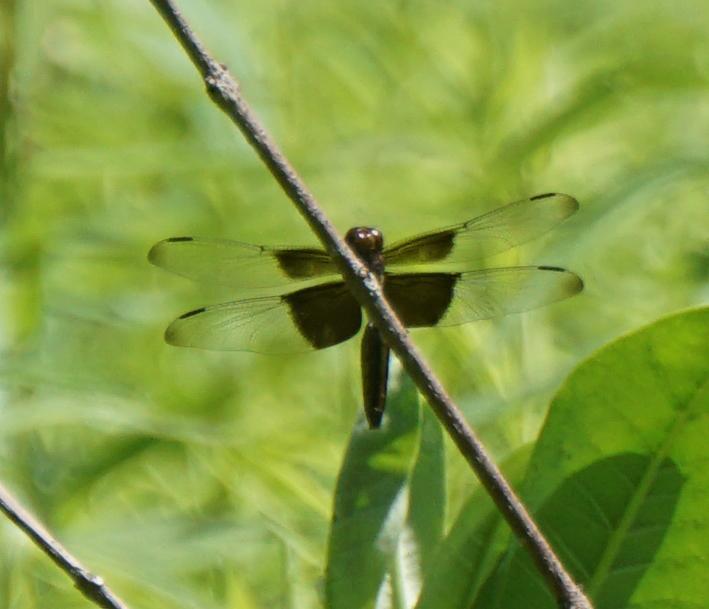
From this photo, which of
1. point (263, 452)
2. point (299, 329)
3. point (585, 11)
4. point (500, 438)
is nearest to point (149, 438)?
point (263, 452)

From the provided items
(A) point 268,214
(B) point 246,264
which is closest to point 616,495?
(B) point 246,264

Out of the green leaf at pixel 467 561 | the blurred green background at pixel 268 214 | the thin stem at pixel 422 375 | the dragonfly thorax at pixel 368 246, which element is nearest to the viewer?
the thin stem at pixel 422 375

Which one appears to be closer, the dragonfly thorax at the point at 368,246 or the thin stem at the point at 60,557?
the thin stem at the point at 60,557

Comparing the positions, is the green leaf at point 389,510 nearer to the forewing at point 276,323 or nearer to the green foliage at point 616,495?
the green foliage at point 616,495

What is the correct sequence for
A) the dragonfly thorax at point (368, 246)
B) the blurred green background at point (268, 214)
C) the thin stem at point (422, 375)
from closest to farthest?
the thin stem at point (422, 375)
the dragonfly thorax at point (368, 246)
the blurred green background at point (268, 214)

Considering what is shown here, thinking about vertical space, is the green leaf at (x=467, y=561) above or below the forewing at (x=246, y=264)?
below

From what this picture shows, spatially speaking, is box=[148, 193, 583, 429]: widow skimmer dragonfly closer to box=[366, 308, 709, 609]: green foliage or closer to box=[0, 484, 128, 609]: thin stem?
box=[366, 308, 709, 609]: green foliage

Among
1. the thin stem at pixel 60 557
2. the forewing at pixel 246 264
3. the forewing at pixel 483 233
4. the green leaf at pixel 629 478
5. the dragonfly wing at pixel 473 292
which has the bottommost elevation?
the green leaf at pixel 629 478

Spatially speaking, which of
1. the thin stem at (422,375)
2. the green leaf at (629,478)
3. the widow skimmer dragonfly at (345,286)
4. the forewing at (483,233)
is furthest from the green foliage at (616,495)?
the forewing at (483,233)
